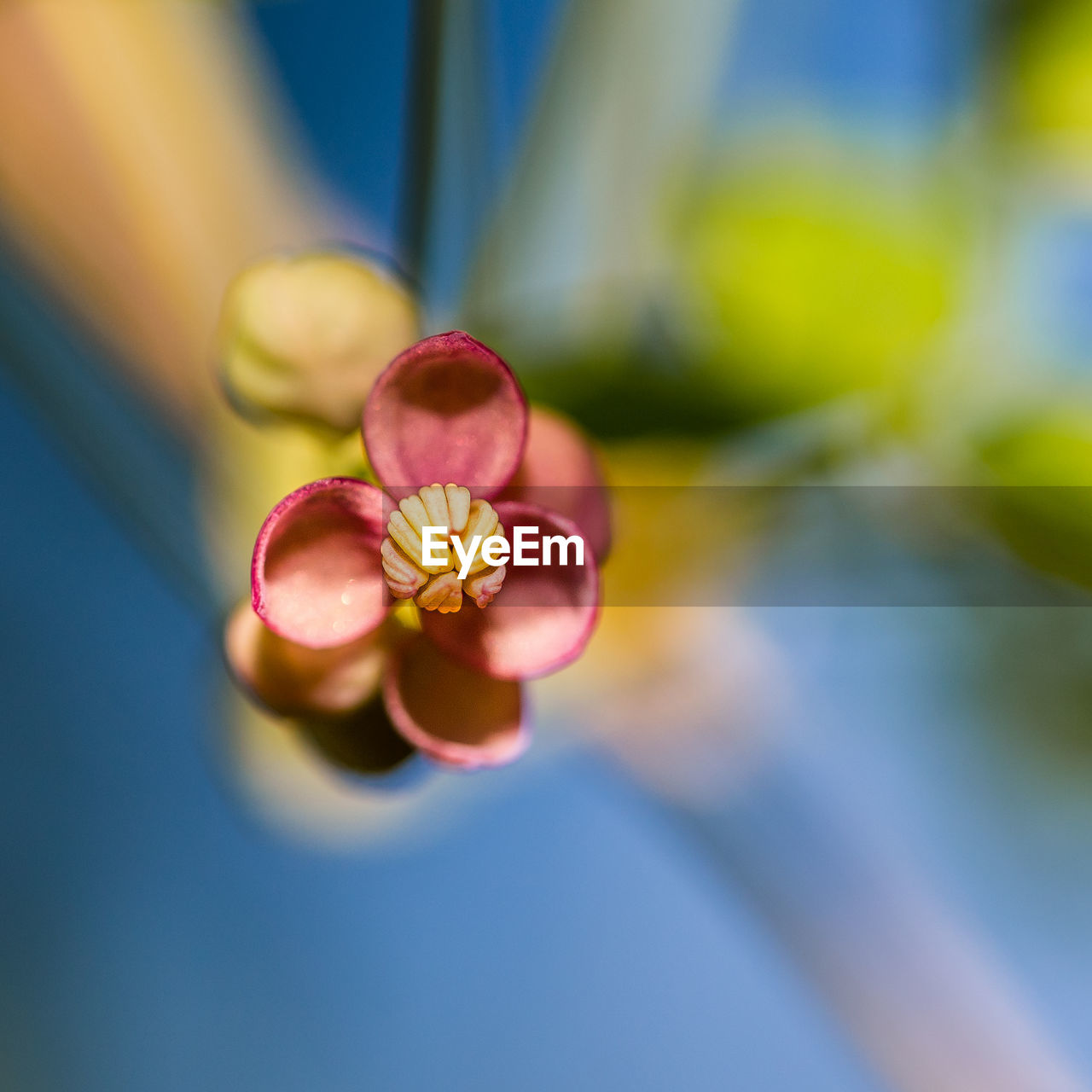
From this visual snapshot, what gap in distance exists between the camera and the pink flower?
0.15m

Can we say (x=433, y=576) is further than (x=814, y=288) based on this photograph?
No

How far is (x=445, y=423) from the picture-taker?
6.1 inches

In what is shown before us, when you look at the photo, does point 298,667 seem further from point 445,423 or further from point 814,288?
point 814,288

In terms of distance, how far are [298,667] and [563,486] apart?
5 cm

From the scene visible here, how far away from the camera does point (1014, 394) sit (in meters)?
0.32

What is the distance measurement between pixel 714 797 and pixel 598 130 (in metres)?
0.25

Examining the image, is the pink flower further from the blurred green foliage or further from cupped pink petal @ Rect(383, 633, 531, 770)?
the blurred green foliage

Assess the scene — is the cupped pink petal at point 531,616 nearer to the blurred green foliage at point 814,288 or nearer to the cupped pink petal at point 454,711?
the cupped pink petal at point 454,711

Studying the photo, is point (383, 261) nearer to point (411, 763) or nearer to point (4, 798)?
point (411, 763)

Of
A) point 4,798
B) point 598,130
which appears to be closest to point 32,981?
point 4,798

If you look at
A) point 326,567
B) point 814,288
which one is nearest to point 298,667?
point 326,567

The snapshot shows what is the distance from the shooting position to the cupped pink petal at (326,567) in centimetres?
15

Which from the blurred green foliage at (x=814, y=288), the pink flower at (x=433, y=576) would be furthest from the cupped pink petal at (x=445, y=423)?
the blurred green foliage at (x=814, y=288)

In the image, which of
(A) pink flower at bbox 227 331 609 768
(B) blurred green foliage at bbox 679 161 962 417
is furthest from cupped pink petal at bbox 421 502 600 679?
(B) blurred green foliage at bbox 679 161 962 417
